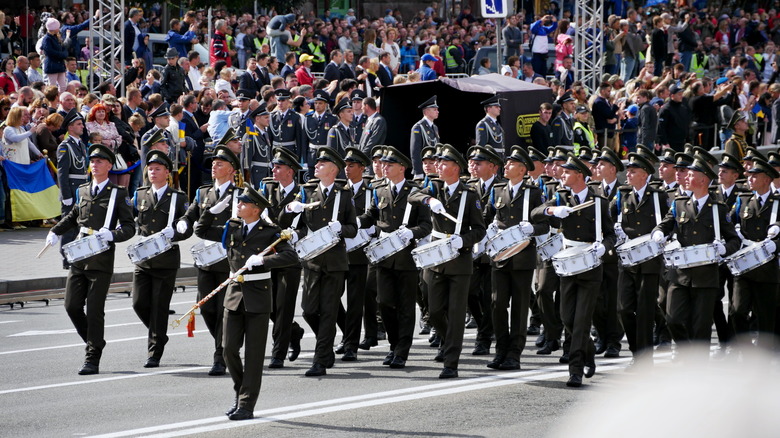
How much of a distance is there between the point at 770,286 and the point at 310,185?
4482 mm

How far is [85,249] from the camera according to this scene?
11.9 metres

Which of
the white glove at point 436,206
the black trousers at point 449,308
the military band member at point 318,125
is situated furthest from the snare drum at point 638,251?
the military band member at point 318,125

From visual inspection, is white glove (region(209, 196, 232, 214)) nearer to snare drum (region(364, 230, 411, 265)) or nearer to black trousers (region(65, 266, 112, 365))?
black trousers (region(65, 266, 112, 365))

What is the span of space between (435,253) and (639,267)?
2.00 m

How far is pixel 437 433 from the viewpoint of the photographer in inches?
363

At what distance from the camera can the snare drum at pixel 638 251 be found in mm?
11742

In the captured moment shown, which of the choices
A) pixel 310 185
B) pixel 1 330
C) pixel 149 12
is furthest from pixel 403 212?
pixel 149 12

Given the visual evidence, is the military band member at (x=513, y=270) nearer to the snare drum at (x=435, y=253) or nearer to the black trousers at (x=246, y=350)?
the snare drum at (x=435, y=253)

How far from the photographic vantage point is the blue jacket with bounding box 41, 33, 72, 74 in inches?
845

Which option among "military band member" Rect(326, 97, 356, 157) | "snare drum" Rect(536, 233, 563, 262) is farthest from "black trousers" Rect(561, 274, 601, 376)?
"military band member" Rect(326, 97, 356, 157)

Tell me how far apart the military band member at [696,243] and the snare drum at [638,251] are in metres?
0.18

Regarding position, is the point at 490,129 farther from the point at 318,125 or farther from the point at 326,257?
the point at 326,257

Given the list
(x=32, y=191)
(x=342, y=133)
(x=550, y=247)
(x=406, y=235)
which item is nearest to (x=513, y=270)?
(x=550, y=247)

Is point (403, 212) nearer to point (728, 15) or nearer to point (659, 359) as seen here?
point (659, 359)
